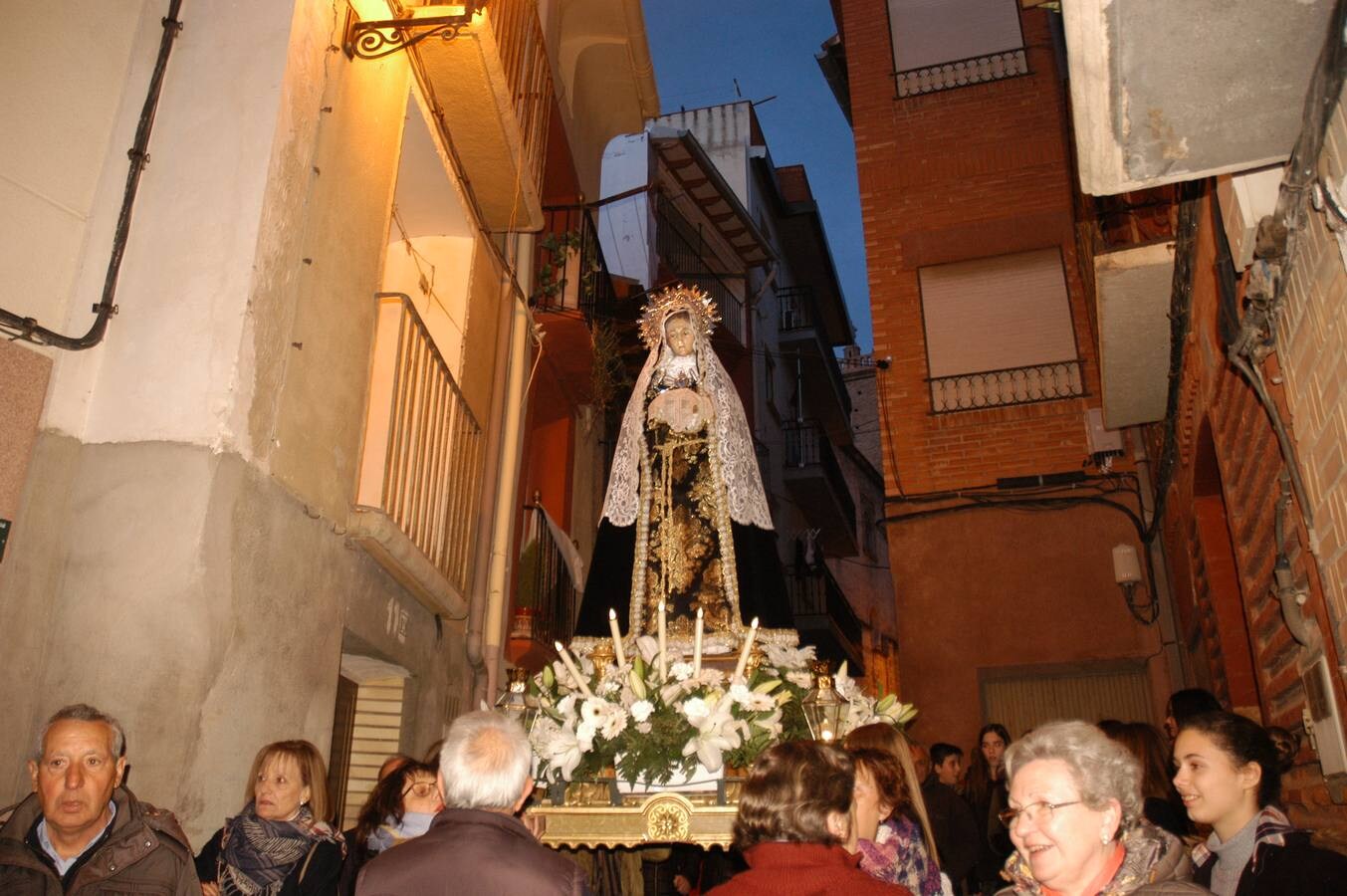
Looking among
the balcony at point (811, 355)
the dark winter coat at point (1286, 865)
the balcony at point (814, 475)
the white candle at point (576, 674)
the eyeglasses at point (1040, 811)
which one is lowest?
the dark winter coat at point (1286, 865)

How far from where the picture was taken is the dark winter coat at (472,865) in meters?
2.53

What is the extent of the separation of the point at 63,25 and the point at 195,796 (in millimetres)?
3326

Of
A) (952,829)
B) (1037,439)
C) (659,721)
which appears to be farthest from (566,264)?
(659,721)

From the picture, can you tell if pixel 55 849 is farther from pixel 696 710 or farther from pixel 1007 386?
pixel 1007 386

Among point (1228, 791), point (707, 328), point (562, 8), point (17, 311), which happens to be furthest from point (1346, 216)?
point (562, 8)

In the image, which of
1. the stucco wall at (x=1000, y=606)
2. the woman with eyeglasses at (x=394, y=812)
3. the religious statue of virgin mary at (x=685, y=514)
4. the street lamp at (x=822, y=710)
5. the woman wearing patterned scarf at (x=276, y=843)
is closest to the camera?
the woman wearing patterned scarf at (x=276, y=843)

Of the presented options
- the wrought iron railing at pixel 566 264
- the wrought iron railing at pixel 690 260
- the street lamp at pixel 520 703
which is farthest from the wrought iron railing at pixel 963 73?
the street lamp at pixel 520 703

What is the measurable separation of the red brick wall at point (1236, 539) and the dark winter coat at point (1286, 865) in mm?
1423

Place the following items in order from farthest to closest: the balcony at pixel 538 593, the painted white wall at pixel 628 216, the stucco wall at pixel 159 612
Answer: the painted white wall at pixel 628 216
the balcony at pixel 538 593
the stucco wall at pixel 159 612

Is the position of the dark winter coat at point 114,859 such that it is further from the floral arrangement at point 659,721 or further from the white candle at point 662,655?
the white candle at point 662,655

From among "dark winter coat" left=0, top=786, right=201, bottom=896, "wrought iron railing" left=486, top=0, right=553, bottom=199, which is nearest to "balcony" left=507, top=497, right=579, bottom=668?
"wrought iron railing" left=486, top=0, right=553, bottom=199

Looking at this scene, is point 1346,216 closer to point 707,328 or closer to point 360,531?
point 707,328

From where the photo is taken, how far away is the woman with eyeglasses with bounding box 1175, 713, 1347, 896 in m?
2.85

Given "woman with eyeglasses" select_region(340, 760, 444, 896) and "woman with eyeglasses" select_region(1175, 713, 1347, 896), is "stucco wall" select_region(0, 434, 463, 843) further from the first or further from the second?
"woman with eyeglasses" select_region(1175, 713, 1347, 896)
